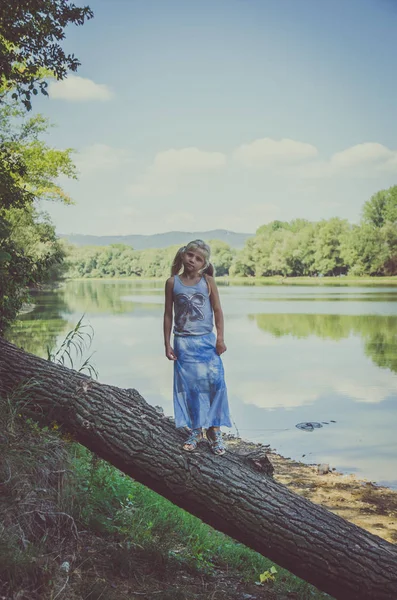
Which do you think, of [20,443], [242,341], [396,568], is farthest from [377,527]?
[242,341]

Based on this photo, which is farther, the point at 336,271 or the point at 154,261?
the point at 154,261

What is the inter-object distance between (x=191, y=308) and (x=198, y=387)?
1.87ft

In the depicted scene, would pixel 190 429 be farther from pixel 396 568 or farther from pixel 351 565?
pixel 396 568

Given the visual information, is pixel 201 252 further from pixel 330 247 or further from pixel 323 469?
pixel 330 247

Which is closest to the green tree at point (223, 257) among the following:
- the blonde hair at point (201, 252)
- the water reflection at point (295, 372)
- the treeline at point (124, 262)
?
the treeline at point (124, 262)

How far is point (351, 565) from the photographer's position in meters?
3.99

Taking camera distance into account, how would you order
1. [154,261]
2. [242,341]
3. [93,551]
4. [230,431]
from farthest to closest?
1. [154,261]
2. [242,341]
3. [230,431]
4. [93,551]

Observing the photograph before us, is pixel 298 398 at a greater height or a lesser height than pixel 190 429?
lesser

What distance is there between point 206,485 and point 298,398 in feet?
35.0

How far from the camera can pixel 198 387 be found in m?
4.21

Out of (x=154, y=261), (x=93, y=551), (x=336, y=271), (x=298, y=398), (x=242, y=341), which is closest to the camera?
(x=93, y=551)

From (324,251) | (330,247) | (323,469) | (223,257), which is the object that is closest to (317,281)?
(324,251)

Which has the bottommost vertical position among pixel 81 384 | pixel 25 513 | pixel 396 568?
pixel 396 568

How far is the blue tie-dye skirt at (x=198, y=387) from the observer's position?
420 cm
